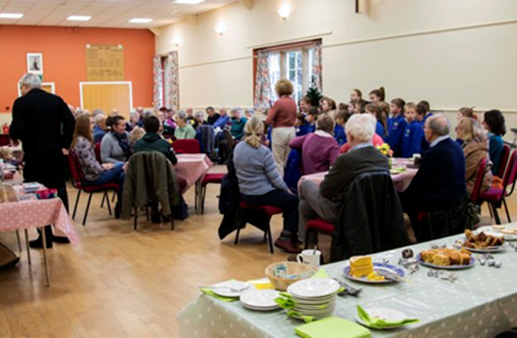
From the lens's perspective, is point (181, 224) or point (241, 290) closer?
point (241, 290)

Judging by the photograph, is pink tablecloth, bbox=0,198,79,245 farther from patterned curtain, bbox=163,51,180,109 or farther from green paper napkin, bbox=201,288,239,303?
patterned curtain, bbox=163,51,180,109

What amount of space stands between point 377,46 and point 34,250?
6.33 metres

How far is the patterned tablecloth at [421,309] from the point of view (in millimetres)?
1680

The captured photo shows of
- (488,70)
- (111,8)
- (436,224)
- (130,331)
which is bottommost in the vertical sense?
(130,331)

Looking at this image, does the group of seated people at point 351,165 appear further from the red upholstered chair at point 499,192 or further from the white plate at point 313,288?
the white plate at point 313,288

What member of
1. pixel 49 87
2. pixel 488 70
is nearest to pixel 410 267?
pixel 488 70

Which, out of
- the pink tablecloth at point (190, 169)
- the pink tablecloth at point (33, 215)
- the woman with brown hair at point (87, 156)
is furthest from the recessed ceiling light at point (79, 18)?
the pink tablecloth at point (33, 215)

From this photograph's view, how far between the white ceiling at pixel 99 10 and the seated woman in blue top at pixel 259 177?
8783 millimetres

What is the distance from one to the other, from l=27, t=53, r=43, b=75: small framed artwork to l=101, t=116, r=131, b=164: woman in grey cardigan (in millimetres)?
10595

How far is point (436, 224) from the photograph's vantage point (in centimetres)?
403

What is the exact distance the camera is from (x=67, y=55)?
16.3 m

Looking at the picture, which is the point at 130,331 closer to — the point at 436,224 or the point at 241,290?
the point at 241,290

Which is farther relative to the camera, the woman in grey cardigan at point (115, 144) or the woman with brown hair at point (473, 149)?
the woman in grey cardigan at point (115, 144)

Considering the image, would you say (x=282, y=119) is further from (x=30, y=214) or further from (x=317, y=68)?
(x=30, y=214)
